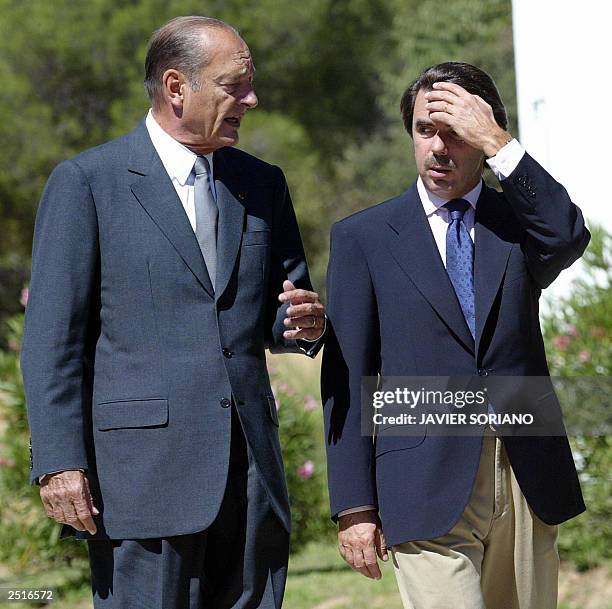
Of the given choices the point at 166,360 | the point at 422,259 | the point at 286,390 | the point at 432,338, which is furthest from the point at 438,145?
the point at 286,390

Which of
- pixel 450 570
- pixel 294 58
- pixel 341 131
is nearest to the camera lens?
pixel 450 570

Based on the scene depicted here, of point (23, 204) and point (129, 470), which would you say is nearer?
point (129, 470)

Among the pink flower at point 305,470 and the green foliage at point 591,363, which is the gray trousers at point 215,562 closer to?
the green foliage at point 591,363

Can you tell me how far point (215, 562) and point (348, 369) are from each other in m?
0.65

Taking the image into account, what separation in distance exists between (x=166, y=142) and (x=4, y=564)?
4.25m

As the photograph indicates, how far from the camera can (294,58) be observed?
25.9 m

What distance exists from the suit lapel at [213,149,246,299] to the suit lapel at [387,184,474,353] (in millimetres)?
421

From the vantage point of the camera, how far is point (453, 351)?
3156mm

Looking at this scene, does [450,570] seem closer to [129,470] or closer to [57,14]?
[129,470]

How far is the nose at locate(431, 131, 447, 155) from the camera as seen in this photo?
3.16 m

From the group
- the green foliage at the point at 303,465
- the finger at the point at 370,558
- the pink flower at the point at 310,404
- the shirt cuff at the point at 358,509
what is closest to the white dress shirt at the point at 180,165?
the shirt cuff at the point at 358,509

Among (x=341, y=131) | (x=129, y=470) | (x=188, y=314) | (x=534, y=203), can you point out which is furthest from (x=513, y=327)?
(x=341, y=131)

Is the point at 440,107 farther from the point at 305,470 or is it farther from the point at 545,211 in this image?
the point at 305,470

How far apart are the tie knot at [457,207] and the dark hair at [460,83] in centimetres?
23
